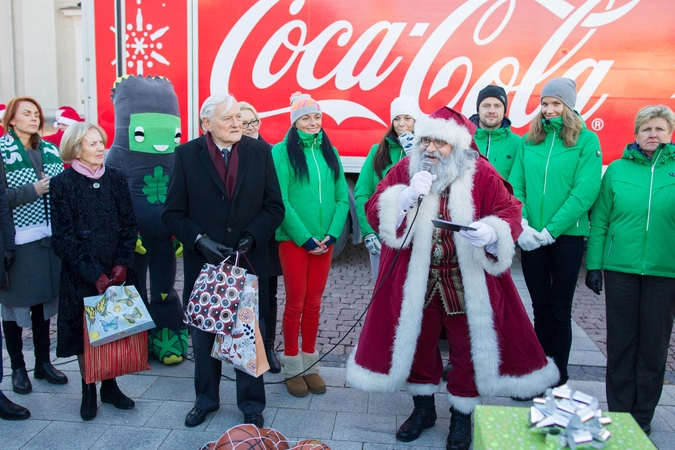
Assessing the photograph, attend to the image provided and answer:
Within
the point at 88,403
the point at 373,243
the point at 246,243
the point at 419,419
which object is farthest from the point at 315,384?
the point at 88,403

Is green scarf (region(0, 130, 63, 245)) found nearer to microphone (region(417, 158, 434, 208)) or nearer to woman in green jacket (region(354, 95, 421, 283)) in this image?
woman in green jacket (region(354, 95, 421, 283))

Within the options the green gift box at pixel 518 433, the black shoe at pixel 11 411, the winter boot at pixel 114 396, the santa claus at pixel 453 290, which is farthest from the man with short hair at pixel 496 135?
the black shoe at pixel 11 411

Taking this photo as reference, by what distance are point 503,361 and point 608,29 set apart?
492 centimetres

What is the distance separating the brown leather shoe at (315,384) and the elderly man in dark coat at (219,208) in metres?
0.50

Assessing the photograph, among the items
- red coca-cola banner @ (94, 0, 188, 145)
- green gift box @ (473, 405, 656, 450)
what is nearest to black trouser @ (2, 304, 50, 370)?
green gift box @ (473, 405, 656, 450)

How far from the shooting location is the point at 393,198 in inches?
119

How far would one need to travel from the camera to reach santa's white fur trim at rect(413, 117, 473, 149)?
294 centimetres

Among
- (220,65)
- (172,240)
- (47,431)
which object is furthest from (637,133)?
(220,65)

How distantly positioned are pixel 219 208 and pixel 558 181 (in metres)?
2.09

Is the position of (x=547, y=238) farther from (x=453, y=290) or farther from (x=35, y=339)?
(x=35, y=339)

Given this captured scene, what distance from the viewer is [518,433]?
190 cm

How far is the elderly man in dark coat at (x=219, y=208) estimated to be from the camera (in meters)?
3.28

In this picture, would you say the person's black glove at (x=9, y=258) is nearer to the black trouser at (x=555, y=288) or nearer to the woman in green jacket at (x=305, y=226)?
the woman in green jacket at (x=305, y=226)

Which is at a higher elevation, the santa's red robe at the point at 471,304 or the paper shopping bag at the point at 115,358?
the santa's red robe at the point at 471,304
